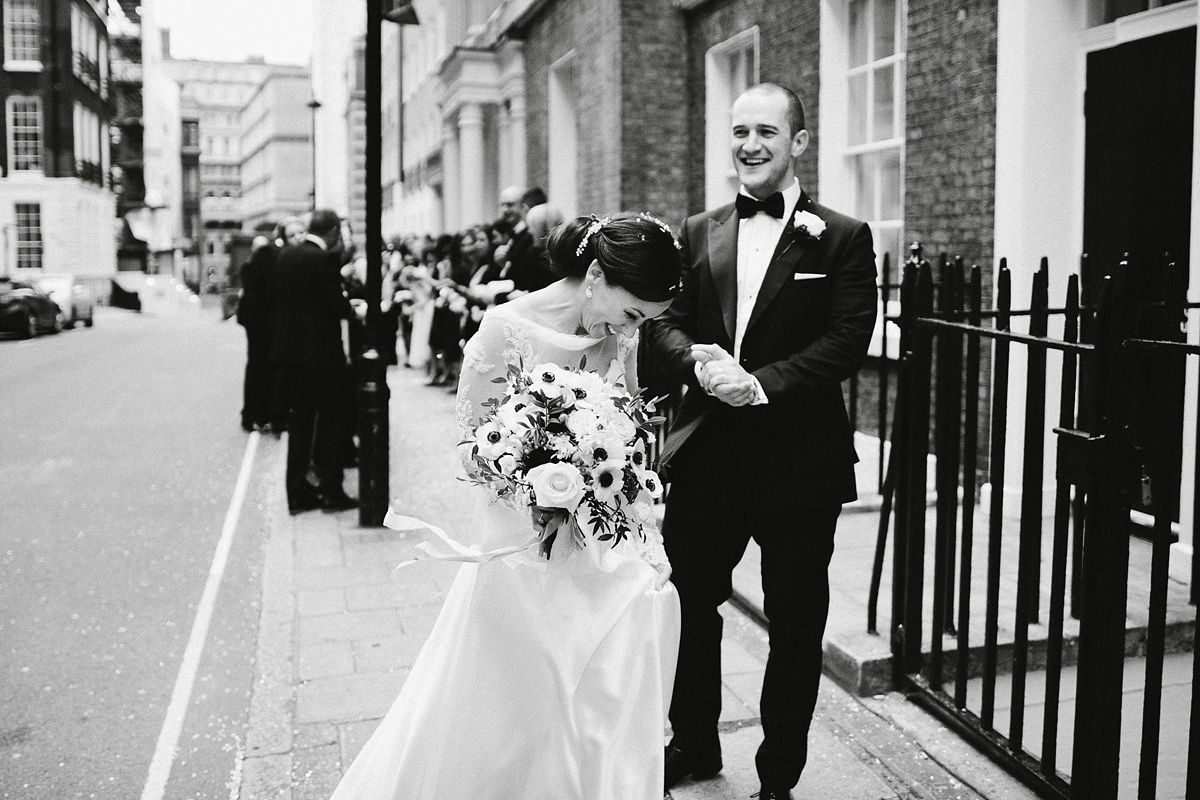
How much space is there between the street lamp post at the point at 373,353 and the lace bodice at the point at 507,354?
13.9 feet

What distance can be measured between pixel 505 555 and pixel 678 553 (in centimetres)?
84

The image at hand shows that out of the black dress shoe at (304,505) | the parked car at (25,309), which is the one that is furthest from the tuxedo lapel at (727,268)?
the parked car at (25,309)

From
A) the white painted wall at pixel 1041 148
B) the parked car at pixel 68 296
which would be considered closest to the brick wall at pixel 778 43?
the white painted wall at pixel 1041 148

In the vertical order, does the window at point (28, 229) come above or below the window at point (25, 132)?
below

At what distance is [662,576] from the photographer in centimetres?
296

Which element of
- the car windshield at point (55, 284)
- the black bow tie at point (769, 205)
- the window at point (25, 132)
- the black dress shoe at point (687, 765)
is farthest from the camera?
the window at point (25, 132)

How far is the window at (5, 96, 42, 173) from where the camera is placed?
4625 centimetres

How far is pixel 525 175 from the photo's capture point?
18.2 meters

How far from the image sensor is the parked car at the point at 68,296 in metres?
32.9

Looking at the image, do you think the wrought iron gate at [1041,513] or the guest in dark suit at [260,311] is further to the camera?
the guest in dark suit at [260,311]

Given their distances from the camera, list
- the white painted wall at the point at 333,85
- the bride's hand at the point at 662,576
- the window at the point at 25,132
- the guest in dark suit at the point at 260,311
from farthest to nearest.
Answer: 1. the white painted wall at the point at 333,85
2. the window at the point at 25,132
3. the guest in dark suit at the point at 260,311
4. the bride's hand at the point at 662,576

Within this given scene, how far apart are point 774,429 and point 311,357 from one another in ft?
16.2

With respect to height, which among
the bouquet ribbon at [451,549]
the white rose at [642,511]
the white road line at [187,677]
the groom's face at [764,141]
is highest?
the groom's face at [764,141]

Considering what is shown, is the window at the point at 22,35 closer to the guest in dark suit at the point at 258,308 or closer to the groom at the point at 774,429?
the guest in dark suit at the point at 258,308
